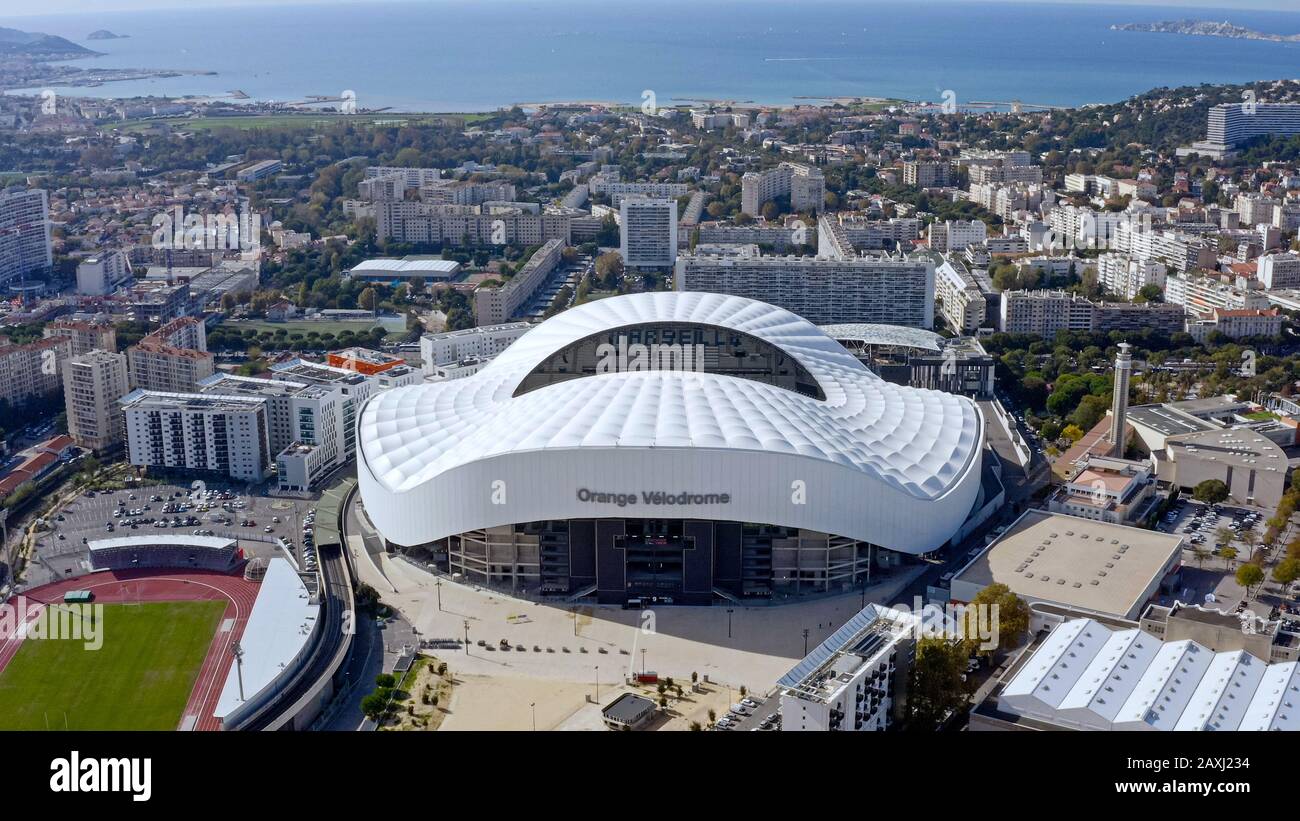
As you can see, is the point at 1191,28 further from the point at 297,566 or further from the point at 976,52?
the point at 297,566

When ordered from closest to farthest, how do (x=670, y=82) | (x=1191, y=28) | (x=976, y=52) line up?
(x=670, y=82), (x=976, y=52), (x=1191, y=28)

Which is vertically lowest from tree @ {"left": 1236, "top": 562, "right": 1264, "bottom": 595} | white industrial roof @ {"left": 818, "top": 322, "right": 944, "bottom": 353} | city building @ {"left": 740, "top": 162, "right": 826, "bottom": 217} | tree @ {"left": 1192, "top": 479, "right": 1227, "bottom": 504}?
tree @ {"left": 1236, "top": 562, "right": 1264, "bottom": 595}

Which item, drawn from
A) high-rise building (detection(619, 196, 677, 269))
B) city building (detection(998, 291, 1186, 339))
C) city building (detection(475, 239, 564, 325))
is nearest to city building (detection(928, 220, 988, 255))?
high-rise building (detection(619, 196, 677, 269))

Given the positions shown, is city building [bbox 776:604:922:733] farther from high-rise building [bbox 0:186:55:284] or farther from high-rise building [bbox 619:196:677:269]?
high-rise building [bbox 0:186:55:284]
